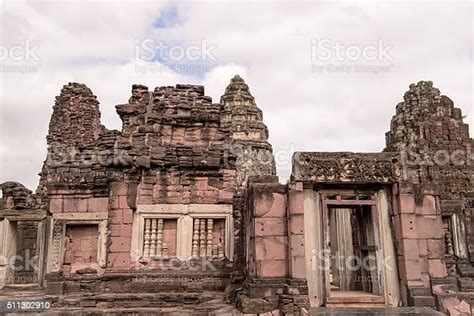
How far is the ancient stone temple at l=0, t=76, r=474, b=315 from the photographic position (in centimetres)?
838

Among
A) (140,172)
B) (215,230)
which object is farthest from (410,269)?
(140,172)

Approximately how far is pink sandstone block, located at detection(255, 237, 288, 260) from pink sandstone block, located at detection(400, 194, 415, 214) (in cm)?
255

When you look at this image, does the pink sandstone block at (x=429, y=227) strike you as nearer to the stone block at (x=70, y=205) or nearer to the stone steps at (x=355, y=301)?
the stone steps at (x=355, y=301)

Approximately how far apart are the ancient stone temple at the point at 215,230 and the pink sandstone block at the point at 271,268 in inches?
0.8

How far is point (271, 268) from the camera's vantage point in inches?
326

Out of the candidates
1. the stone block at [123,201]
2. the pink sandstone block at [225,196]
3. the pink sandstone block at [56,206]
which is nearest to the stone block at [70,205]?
the pink sandstone block at [56,206]

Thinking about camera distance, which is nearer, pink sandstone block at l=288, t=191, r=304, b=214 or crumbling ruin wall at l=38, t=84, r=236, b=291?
pink sandstone block at l=288, t=191, r=304, b=214

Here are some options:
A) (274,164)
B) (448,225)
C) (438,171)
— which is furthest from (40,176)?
(438,171)

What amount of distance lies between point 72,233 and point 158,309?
4.00m

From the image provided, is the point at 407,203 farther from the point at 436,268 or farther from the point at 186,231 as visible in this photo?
the point at 186,231

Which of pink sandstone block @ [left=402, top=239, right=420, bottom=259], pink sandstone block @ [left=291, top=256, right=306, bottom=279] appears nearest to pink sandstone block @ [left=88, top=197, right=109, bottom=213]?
pink sandstone block @ [left=291, top=256, right=306, bottom=279]

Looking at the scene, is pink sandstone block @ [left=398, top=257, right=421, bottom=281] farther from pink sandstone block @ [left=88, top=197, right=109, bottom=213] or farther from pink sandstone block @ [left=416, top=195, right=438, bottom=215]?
pink sandstone block @ [left=88, top=197, right=109, bottom=213]

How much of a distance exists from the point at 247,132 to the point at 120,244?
20.6 metres

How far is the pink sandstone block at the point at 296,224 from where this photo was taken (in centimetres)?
825
